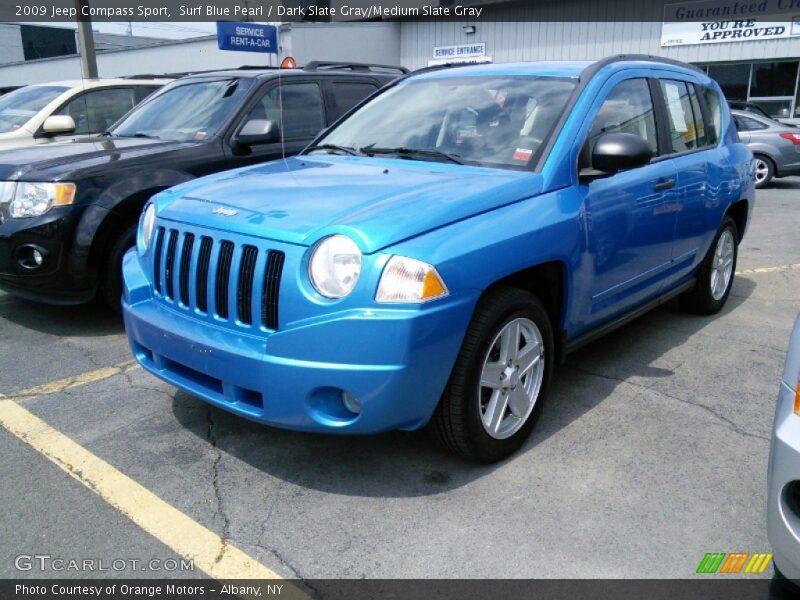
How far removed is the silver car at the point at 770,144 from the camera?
13234mm

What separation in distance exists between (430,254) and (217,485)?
53.3 inches

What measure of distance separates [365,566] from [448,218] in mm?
1354

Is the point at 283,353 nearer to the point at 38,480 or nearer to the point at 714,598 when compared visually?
the point at 38,480

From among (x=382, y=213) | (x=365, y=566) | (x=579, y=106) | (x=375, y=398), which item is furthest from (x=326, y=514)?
(x=579, y=106)

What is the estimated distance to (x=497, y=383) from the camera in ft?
10.2

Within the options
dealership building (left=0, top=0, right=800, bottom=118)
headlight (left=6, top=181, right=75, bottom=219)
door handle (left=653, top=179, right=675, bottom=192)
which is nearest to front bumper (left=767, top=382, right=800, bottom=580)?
door handle (left=653, top=179, right=675, bottom=192)

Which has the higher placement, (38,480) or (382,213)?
(382,213)

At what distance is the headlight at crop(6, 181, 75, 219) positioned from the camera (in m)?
4.70

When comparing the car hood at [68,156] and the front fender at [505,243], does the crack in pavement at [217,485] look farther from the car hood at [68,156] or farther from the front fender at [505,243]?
the car hood at [68,156]

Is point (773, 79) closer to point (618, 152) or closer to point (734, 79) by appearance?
point (734, 79)

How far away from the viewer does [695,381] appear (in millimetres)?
4145

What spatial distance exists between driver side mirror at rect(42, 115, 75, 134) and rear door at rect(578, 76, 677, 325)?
5.67m

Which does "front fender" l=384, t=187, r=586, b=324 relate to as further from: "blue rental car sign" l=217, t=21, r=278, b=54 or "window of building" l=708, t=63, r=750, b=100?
"window of building" l=708, t=63, r=750, b=100

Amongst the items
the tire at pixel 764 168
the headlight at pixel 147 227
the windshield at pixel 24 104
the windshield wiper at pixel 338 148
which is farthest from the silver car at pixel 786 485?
the tire at pixel 764 168
